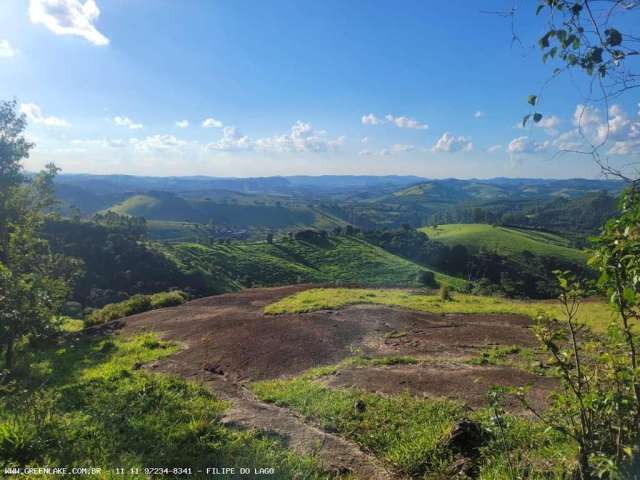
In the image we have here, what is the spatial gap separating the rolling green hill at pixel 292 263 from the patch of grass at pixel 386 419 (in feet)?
179

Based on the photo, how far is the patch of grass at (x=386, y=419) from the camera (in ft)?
18.6

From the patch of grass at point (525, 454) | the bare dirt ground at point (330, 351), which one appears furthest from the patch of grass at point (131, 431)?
→ the patch of grass at point (525, 454)

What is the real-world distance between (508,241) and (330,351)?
347 feet

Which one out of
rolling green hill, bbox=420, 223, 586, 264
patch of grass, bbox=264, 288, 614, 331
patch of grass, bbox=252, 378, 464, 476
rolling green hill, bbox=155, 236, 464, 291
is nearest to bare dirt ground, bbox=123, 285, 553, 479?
patch of grass, bbox=252, 378, 464, 476

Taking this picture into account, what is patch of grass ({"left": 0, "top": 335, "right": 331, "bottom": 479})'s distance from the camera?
199 inches

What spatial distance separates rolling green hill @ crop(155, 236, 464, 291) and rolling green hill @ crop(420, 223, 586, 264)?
31.1m

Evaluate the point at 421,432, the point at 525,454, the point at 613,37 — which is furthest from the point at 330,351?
the point at 613,37

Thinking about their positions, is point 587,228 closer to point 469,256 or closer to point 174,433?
point 469,256

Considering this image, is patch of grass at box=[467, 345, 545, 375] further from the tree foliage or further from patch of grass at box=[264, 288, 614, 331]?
the tree foliage

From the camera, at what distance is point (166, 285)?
69938 millimetres

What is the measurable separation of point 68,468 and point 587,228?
7698 inches

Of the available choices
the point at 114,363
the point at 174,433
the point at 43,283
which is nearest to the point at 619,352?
the point at 174,433

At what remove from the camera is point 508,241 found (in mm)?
104438

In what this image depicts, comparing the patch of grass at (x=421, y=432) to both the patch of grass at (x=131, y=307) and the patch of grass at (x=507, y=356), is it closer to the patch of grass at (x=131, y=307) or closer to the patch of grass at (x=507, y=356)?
A: the patch of grass at (x=507, y=356)
